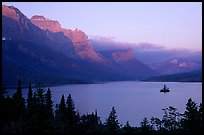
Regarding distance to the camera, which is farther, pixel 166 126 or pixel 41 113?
pixel 166 126

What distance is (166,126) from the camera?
35625mm

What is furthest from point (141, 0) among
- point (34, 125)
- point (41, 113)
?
point (41, 113)

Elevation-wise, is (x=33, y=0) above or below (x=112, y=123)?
above

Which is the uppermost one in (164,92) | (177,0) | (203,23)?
(177,0)

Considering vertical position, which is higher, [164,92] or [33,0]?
[33,0]

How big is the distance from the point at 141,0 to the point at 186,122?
23.7 meters

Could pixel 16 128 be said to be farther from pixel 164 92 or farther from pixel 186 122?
pixel 164 92

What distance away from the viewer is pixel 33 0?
502 cm

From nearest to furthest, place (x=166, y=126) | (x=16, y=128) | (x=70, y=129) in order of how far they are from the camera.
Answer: (x=16, y=128), (x=70, y=129), (x=166, y=126)

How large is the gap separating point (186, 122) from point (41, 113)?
15645mm

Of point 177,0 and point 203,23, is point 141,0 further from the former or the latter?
point 203,23

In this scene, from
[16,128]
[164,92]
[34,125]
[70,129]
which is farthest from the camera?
[164,92]

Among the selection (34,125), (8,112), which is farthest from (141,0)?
(8,112)

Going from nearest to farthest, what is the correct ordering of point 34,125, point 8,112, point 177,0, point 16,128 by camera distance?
point 177,0
point 34,125
point 16,128
point 8,112
